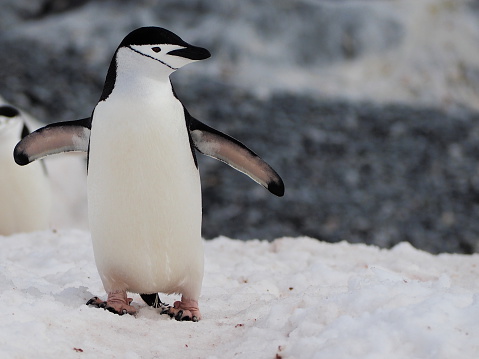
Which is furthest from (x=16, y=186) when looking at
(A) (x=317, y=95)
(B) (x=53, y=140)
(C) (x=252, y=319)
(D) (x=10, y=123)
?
(A) (x=317, y=95)

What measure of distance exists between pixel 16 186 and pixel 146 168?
2.59 meters

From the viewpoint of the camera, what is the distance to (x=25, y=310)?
233cm

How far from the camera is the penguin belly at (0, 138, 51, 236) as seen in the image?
4941 mm

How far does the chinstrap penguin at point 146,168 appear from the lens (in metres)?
2.64

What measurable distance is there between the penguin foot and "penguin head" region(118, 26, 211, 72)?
81 centimetres

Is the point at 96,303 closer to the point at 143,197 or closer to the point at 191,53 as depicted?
the point at 143,197

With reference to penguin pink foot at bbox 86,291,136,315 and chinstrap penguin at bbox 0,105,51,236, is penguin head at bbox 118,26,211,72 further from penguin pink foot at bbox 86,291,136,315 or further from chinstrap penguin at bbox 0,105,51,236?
chinstrap penguin at bbox 0,105,51,236

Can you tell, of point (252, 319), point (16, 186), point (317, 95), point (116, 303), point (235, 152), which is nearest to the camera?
point (252, 319)

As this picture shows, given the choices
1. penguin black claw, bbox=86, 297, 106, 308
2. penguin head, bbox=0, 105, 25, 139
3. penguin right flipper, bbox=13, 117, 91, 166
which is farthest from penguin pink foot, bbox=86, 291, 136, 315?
penguin head, bbox=0, 105, 25, 139

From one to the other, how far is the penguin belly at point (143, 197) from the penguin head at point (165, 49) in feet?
0.46

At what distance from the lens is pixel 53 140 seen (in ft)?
9.33

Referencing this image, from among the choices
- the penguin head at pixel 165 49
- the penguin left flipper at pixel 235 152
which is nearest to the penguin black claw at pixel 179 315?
the penguin left flipper at pixel 235 152

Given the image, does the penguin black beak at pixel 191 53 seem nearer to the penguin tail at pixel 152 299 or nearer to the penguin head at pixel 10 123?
the penguin tail at pixel 152 299

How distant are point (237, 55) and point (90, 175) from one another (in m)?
9.98
